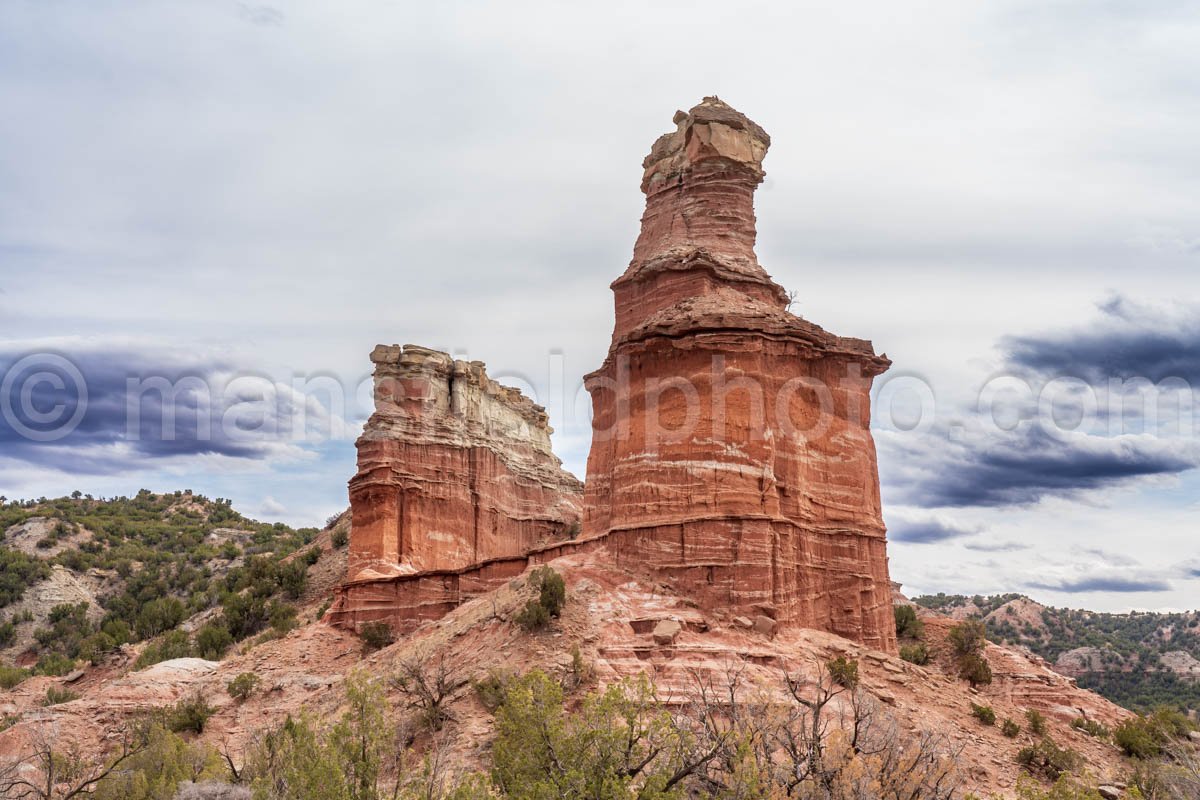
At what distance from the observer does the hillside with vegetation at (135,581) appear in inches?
2355

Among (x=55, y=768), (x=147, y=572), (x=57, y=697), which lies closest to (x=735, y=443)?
(x=55, y=768)

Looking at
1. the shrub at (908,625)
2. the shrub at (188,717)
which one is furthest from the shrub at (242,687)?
the shrub at (908,625)

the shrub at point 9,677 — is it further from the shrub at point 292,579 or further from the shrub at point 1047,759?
the shrub at point 1047,759

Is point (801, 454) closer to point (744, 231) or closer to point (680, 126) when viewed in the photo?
point (744, 231)

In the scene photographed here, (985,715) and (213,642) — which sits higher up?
(213,642)

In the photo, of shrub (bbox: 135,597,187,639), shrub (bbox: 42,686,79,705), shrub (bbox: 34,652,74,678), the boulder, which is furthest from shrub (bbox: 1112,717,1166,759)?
shrub (bbox: 135,597,187,639)

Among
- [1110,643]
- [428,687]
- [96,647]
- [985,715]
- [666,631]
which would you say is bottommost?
[1110,643]

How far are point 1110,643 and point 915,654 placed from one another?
59.7 metres

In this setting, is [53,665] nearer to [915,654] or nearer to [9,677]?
[9,677]

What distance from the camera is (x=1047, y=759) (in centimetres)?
2961

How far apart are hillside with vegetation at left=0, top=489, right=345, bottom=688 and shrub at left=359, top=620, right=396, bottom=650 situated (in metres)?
8.94

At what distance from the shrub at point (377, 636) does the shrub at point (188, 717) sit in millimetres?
8898

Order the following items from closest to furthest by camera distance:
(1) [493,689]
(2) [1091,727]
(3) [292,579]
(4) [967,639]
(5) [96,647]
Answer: (1) [493,689]
(2) [1091,727]
(4) [967,639]
(5) [96,647]
(3) [292,579]

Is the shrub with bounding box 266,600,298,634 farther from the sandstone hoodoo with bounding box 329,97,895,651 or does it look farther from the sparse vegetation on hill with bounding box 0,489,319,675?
the sandstone hoodoo with bounding box 329,97,895,651
